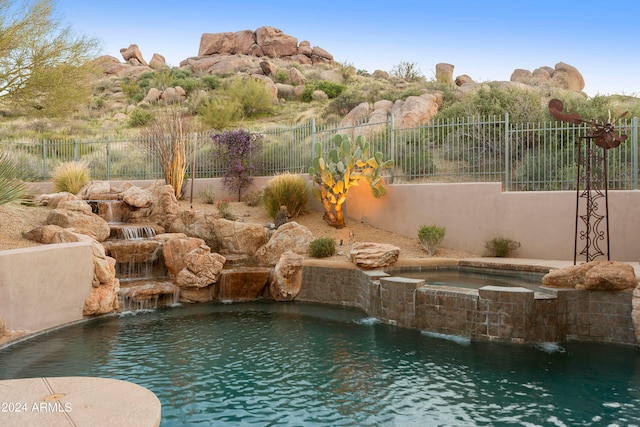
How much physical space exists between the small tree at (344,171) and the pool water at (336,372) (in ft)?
15.3

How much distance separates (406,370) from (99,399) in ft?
11.6

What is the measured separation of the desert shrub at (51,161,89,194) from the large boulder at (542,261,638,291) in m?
13.0

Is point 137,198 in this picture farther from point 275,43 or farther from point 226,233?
point 275,43

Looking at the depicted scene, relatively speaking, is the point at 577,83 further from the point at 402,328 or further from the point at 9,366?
the point at 9,366

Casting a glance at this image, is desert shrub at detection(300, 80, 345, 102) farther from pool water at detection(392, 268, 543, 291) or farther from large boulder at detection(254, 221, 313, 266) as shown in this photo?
pool water at detection(392, 268, 543, 291)

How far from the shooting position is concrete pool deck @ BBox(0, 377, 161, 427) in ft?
11.6

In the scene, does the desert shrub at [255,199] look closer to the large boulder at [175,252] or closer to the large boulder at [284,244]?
the large boulder at [284,244]

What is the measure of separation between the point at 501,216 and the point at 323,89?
88.6ft

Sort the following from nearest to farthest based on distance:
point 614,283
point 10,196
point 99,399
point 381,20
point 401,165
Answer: point 99,399 → point 614,283 → point 10,196 → point 401,165 → point 381,20

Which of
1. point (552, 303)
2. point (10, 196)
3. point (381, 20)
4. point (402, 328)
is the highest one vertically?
point (381, 20)

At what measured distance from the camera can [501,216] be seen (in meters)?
11.7

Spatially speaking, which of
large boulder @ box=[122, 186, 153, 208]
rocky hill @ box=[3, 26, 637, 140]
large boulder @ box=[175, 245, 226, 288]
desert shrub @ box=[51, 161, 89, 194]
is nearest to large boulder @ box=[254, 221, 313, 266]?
large boulder @ box=[175, 245, 226, 288]

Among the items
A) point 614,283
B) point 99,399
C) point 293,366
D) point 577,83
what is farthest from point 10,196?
point 577,83

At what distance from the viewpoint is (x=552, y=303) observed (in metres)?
7.43
